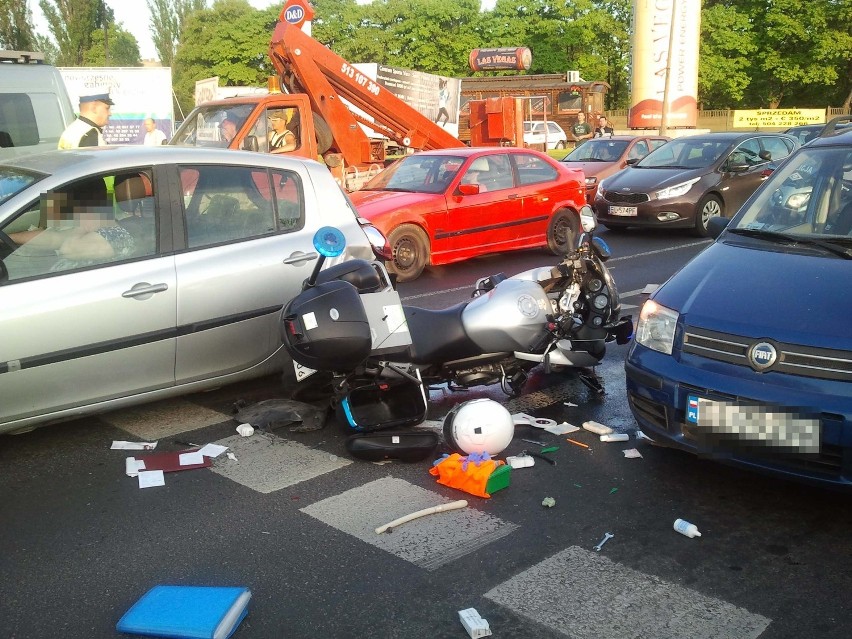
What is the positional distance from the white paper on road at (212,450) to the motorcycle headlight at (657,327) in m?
2.32

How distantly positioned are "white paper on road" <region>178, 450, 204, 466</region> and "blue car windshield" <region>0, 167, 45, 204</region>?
1649 millimetres

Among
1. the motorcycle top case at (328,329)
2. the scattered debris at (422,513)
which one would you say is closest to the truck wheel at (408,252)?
the motorcycle top case at (328,329)

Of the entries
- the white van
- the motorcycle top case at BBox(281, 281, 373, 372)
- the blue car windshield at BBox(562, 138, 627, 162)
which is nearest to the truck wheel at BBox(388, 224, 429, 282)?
the white van

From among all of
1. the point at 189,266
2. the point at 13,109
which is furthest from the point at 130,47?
the point at 189,266

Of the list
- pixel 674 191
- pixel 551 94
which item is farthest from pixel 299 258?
pixel 551 94

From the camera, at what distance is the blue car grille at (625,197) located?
45.0 feet

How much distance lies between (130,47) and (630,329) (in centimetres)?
8997

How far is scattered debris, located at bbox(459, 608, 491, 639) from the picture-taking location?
3.09m

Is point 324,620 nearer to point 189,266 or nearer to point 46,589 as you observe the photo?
point 46,589

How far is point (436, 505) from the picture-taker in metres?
4.19

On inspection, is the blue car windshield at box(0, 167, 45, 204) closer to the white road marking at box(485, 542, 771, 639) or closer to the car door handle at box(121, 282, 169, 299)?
the car door handle at box(121, 282, 169, 299)

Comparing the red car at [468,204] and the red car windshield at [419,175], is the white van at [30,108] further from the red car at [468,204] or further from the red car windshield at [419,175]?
the red car windshield at [419,175]

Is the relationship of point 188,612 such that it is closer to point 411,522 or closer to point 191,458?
point 411,522

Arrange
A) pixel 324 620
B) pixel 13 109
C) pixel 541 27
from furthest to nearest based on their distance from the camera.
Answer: pixel 541 27 → pixel 13 109 → pixel 324 620
